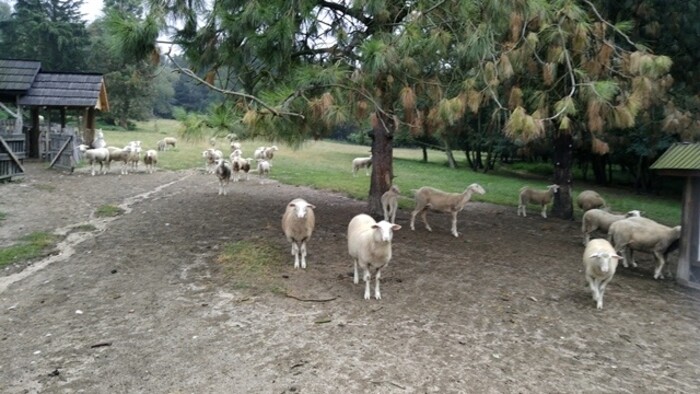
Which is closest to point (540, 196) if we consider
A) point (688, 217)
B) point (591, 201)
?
point (591, 201)

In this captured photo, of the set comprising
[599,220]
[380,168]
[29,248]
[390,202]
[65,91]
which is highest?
[65,91]

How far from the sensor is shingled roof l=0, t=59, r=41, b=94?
23.8 meters

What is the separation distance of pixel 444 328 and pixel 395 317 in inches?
25.6

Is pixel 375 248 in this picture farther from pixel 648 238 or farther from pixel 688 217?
pixel 688 217

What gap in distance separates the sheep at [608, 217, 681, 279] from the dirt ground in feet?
1.67

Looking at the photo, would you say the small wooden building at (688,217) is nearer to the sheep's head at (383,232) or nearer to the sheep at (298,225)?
the sheep's head at (383,232)

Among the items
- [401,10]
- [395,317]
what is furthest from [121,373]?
A: [401,10]

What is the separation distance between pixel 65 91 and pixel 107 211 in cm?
1535

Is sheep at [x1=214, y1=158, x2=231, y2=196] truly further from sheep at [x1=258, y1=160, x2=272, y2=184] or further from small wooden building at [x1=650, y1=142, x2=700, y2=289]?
small wooden building at [x1=650, y1=142, x2=700, y2=289]

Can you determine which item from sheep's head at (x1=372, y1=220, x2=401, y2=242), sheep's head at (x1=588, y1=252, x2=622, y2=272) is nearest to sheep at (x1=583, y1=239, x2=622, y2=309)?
sheep's head at (x1=588, y1=252, x2=622, y2=272)

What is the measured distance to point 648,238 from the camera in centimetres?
902

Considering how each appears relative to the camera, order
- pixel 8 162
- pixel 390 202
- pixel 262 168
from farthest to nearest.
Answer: pixel 262 168 → pixel 8 162 → pixel 390 202

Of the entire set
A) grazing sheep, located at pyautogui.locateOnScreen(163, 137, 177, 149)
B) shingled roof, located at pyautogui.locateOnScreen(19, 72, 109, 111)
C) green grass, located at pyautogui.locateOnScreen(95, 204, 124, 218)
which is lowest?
green grass, located at pyautogui.locateOnScreen(95, 204, 124, 218)

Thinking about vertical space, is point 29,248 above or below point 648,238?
below
